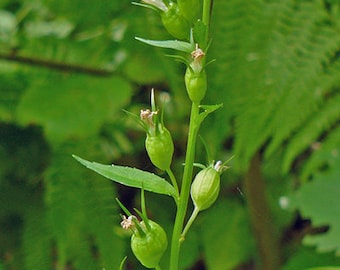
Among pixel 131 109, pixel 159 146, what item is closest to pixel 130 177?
pixel 159 146

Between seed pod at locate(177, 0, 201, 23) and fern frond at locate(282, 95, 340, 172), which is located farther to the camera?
fern frond at locate(282, 95, 340, 172)

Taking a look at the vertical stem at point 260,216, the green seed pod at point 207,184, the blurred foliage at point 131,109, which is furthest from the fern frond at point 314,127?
the green seed pod at point 207,184

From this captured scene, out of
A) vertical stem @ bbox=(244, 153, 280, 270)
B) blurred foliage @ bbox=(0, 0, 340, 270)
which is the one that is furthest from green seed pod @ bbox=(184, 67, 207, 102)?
vertical stem @ bbox=(244, 153, 280, 270)

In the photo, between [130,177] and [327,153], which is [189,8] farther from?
[327,153]

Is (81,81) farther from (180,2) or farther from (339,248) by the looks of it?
(180,2)

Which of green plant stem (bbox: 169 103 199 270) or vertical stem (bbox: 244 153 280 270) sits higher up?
green plant stem (bbox: 169 103 199 270)

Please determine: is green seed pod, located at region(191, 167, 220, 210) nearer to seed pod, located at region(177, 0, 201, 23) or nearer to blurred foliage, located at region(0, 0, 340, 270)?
seed pod, located at region(177, 0, 201, 23)

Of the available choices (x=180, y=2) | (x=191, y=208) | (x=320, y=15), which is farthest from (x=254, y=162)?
(x=180, y=2)

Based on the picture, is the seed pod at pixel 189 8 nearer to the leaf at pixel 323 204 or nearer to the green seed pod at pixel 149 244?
the green seed pod at pixel 149 244
